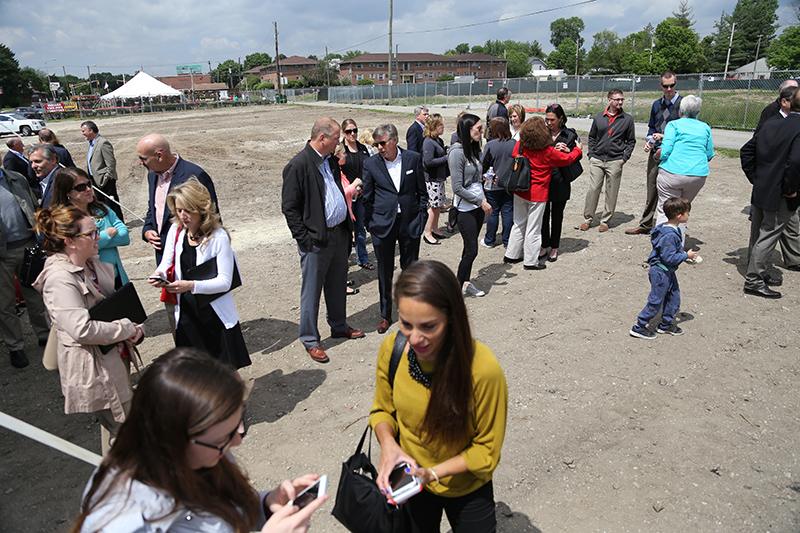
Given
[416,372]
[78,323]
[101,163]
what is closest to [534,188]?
[416,372]

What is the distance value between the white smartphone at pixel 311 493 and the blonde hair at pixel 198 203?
2.56 metres

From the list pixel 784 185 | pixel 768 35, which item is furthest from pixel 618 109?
pixel 768 35

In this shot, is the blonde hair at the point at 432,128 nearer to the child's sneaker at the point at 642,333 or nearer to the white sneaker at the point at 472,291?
the white sneaker at the point at 472,291

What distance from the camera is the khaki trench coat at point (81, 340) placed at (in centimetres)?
296

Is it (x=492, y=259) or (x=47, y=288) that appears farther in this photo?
(x=492, y=259)

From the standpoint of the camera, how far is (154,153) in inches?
167

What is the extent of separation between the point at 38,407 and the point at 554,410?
15.1 ft

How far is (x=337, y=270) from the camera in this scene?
5.26m

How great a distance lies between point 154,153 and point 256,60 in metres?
164

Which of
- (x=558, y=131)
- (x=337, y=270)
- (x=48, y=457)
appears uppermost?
(x=558, y=131)

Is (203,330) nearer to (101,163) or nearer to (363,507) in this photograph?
(363,507)

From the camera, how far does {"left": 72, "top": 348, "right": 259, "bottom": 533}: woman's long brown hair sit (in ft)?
4.10

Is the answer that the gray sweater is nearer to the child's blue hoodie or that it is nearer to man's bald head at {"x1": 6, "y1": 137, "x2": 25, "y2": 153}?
the child's blue hoodie

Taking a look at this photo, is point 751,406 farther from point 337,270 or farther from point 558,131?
point 558,131
